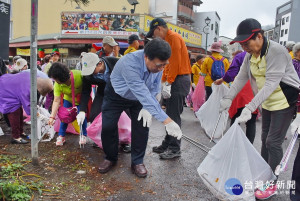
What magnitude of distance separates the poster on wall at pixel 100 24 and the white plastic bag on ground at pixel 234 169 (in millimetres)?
14598

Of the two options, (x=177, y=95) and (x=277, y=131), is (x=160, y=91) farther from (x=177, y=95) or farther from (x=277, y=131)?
(x=277, y=131)

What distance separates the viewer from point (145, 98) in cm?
201

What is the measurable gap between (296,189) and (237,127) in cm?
72

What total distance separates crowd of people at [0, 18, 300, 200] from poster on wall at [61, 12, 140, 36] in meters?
13.0

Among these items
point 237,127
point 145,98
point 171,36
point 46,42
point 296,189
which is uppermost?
point 46,42

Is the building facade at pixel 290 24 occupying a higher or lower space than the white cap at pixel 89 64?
higher

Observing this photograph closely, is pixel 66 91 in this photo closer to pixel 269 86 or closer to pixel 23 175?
pixel 23 175

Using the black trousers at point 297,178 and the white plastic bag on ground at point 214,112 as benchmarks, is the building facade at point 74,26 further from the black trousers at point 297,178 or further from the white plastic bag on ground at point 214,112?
the black trousers at point 297,178

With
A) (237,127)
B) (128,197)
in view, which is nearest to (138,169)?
(128,197)

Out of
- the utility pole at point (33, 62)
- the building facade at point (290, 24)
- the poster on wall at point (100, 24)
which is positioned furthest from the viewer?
the building facade at point (290, 24)

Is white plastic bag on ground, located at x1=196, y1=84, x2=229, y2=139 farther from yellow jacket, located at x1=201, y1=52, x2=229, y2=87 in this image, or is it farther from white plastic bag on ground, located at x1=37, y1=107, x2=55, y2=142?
white plastic bag on ground, located at x1=37, y1=107, x2=55, y2=142

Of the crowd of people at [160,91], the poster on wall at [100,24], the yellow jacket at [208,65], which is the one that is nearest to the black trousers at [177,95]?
the crowd of people at [160,91]

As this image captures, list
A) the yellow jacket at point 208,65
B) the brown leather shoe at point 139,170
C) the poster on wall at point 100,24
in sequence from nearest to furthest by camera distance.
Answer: the brown leather shoe at point 139,170 < the yellow jacket at point 208,65 < the poster on wall at point 100,24

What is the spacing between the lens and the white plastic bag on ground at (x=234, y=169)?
196cm
